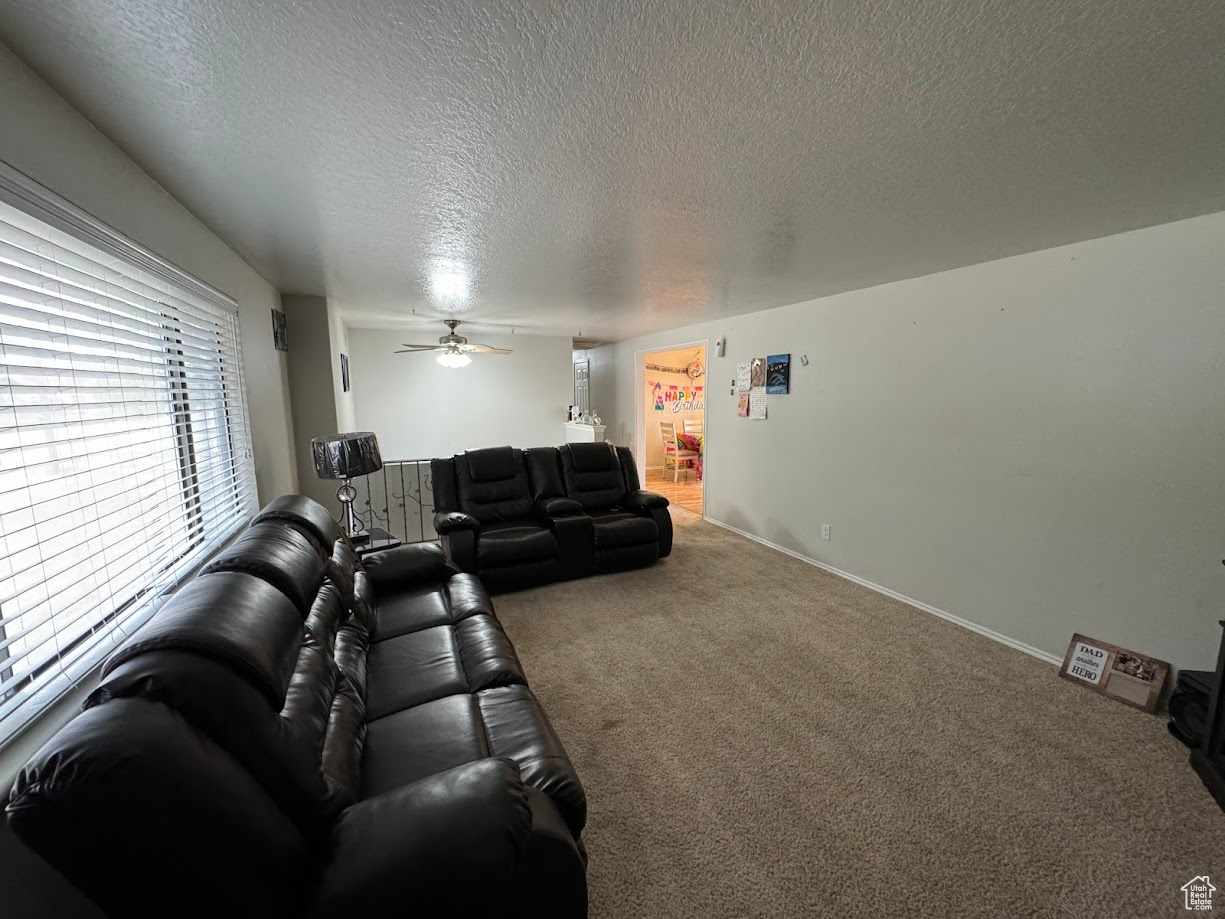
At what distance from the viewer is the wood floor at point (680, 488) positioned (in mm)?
6342

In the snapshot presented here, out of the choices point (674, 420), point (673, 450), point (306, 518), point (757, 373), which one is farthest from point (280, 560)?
point (674, 420)

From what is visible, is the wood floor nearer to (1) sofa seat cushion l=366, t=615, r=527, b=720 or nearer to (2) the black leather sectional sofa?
→ (2) the black leather sectional sofa

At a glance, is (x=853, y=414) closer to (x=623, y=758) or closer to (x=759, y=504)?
(x=759, y=504)

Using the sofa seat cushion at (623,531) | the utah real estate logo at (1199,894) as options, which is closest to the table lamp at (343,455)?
the sofa seat cushion at (623,531)

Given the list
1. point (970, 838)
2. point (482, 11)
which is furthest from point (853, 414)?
point (482, 11)

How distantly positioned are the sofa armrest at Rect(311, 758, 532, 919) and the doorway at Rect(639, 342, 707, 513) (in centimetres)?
630

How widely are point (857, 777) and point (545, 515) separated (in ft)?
8.86

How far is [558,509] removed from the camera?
3.92 metres

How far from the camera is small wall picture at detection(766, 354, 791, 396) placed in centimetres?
423

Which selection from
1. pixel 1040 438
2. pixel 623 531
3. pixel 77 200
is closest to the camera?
pixel 77 200

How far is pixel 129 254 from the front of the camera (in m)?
1.55

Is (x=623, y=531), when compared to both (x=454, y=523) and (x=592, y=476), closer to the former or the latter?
(x=592, y=476)

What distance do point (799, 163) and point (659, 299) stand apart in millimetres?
2444

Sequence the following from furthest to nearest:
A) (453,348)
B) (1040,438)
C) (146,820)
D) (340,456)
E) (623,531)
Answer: (453,348) → (623,531) → (340,456) → (1040,438) → (146,820)
